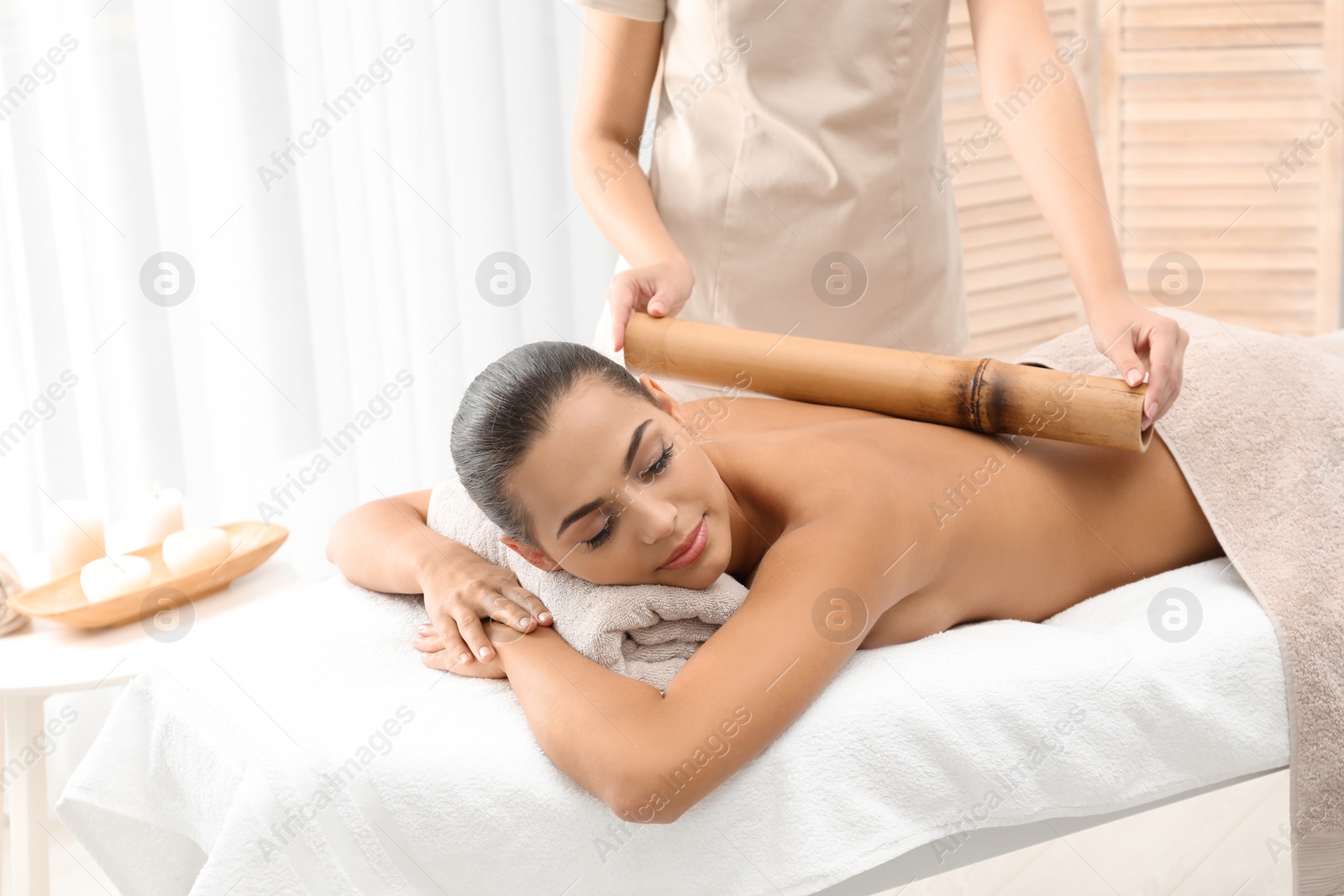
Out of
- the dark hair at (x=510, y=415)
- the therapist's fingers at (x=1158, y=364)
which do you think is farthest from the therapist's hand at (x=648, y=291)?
the therapist's fingers at (x=1158, y=364)

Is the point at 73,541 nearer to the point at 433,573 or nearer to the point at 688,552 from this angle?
the point at 433,573

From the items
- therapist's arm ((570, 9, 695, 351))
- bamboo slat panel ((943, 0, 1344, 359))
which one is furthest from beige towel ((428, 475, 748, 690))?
bamboo slat panel ((943, 0, 1344, 359))

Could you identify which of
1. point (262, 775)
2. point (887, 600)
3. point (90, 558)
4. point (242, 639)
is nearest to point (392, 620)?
point (242, 639)

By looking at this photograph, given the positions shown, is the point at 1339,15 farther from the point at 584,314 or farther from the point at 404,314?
the point at 404,314

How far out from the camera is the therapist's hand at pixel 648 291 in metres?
1.35

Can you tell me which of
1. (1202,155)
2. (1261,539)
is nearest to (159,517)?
(1261,539)

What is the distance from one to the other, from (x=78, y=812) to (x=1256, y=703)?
119 centimetres

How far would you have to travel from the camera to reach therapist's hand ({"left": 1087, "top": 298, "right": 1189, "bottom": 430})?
45.2 inches

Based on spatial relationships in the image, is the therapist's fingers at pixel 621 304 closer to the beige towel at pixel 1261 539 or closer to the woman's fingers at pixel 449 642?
the beige towel at pixel 1261 539

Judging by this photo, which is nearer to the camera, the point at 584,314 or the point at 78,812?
the point at 78,812

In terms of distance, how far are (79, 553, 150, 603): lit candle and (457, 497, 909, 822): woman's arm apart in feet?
2.35

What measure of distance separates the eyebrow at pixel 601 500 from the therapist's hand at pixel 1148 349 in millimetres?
502

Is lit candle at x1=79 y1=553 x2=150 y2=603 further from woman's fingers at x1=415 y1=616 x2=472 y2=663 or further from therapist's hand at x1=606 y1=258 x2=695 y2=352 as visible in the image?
therapist's hand at x1=606 y1=258 x2=695 y2=352

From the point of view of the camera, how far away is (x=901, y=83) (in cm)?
153
